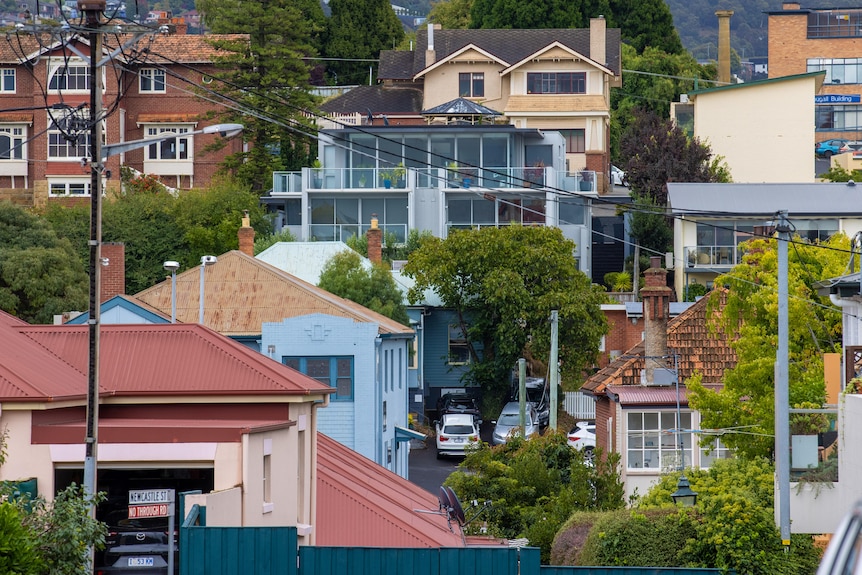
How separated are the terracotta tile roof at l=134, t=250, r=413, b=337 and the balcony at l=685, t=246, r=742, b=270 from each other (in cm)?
1976

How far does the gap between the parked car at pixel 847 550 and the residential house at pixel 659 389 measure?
29.8 metres

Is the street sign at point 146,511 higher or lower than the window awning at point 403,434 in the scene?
higher

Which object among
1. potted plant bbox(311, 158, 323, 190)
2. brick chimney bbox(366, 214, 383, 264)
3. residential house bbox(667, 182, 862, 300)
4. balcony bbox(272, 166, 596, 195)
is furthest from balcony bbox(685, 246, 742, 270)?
potted plant bbox(311, 158, 323, 190)

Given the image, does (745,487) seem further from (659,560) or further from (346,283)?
(346,283)

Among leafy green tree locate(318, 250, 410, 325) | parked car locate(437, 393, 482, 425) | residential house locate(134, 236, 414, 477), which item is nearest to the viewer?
residential house locate(134, 236, 414, 477)

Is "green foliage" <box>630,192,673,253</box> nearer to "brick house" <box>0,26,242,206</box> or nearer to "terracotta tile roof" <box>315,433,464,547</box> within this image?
"brick house" <box>0,26,242,206</box>

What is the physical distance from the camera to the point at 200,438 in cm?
1991

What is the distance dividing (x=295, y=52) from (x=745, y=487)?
51580 mm

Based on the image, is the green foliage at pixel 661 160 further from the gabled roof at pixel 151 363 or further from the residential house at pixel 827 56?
the gabled roof at pixel 151 363

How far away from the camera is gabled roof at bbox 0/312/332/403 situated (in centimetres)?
2128

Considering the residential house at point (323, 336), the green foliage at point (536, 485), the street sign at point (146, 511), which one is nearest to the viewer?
the street sign at point (146, 511)

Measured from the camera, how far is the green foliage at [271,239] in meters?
62.4

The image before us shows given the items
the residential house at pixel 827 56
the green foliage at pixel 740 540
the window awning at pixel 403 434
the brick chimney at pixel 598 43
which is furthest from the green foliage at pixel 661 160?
the green foliage at pixel 740 540

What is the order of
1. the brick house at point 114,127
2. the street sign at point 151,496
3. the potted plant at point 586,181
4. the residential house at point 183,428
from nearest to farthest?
1. the street sign at point 151,496
2. the residential house at point 183,428
3. the potted plant at point 586,181
4. the brick house at point 114,127
